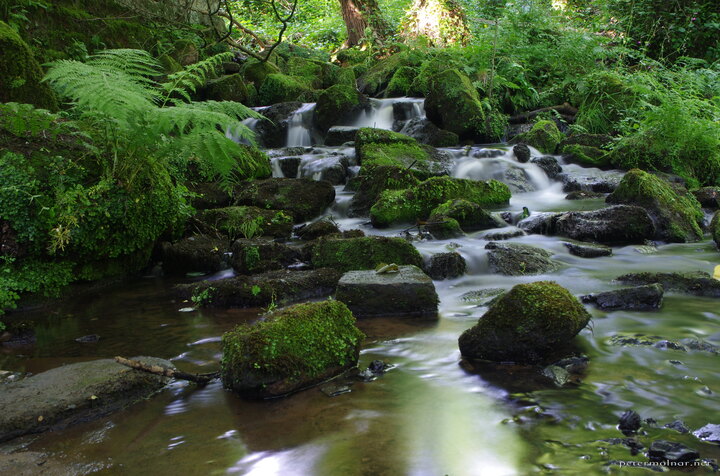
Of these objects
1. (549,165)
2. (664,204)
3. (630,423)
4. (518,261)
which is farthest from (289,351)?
(549,165)

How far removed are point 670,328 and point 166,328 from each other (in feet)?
12.3

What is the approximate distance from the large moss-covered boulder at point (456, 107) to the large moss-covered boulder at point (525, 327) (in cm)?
931

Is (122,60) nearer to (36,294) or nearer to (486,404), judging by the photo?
(36,294)

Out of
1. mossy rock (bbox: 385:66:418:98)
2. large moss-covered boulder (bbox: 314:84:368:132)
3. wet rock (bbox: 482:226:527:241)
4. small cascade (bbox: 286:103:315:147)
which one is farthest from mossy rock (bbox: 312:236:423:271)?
mossy rock (bbox: 385:66:418:98)

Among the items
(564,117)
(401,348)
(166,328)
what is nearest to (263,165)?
(166,328)

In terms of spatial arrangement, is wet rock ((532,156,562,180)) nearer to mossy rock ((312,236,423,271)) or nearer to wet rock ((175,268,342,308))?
mossy rock ((312,236,423,271))

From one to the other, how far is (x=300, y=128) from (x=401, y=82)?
3817 millimetres

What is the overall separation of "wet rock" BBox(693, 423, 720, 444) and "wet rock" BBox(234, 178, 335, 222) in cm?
605

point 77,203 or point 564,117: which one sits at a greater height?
point 564,117

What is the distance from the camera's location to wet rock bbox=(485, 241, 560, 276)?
18.1 ft

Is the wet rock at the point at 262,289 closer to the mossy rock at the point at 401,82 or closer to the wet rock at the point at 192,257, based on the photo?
the wet rock at the point at 192,257

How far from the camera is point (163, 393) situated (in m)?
2.96

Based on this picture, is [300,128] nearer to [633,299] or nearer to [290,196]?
[290,196]

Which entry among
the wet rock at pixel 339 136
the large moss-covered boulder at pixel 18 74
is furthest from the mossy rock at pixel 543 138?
the large moss-covered boulder at pixel 18 74
